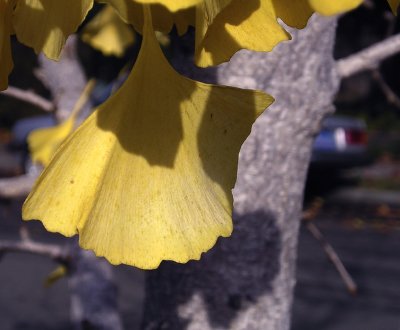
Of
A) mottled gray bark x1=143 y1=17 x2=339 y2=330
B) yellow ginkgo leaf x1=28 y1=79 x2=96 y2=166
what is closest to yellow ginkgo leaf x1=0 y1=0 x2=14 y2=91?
mottled gray bark x1=143 y1=17 x2=339 y2=330

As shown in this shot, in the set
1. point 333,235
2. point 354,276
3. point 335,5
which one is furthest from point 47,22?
point 333,235

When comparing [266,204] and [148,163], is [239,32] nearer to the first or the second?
[148,163]

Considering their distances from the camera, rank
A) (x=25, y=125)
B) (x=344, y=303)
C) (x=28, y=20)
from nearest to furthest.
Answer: (x=28, y=20)
(x=344, y=303)
(x=25, y=125)

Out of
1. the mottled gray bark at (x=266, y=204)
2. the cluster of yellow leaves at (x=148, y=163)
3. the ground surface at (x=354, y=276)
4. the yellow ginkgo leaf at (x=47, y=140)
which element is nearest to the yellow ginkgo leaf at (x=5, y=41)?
the cluster of yellow leaves at (x=148, y=163)

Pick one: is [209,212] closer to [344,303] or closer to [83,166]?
[83,166]

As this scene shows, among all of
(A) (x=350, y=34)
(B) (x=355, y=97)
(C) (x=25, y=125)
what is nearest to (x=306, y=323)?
(C) (x=25, y=125)

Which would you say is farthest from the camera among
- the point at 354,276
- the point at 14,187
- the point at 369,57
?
the point at 354,276

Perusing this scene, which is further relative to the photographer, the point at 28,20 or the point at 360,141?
the point at 360,141

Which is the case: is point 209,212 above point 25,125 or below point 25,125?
above
